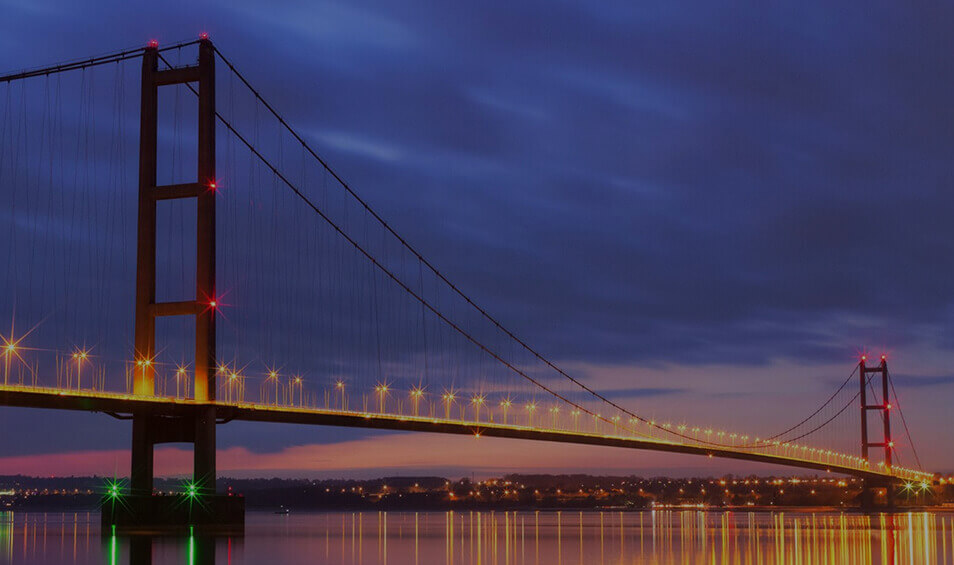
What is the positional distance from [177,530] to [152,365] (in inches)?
256

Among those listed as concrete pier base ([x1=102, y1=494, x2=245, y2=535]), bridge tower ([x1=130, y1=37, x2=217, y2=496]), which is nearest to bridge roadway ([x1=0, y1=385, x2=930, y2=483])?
bridge tower ([x1=130, y1=37, x2=217, y2=496])

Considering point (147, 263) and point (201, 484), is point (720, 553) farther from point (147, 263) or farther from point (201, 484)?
point (147, 263)

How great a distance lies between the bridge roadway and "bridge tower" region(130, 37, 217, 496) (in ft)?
2.55

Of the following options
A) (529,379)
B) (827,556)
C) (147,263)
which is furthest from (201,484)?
(529,379)

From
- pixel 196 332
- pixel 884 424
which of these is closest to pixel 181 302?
pixel 196 332

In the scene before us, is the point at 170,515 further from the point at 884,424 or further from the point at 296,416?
the point at 884,424

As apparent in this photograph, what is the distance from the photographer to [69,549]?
47875mm

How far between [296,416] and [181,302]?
10507 mm

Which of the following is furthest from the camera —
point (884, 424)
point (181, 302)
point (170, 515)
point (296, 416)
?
point (884, 424)

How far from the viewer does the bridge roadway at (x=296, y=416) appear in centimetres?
4769

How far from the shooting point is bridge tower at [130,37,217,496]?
51.2 meters

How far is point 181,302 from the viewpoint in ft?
172

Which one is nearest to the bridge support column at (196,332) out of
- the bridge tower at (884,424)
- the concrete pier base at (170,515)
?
the concrete pier base at (170,515)

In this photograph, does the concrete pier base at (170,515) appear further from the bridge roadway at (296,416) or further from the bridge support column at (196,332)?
the bridge roadway at (296,416)
